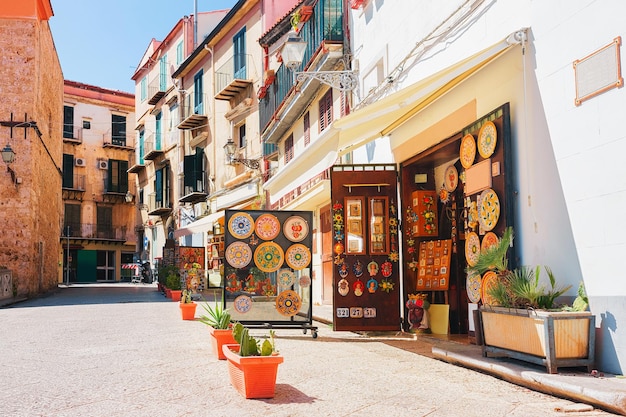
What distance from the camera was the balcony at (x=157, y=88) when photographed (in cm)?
3908

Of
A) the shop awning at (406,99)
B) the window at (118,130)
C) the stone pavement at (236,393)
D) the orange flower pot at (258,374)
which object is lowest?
the stone pavement at (236,393)

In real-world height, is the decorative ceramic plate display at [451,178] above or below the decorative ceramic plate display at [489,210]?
above

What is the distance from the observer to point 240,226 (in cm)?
1013

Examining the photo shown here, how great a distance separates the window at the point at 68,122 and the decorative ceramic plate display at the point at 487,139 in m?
42.9

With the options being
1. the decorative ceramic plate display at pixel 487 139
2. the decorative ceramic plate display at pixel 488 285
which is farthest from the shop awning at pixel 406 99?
the decorative ceramic plate display at pixel 488 285

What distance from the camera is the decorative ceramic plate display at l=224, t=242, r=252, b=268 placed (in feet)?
33.2

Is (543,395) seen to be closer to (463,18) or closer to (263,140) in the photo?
(463,18)

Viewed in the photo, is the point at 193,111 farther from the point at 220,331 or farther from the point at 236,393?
Answer: the point at 236,393

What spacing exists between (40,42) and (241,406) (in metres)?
24.5

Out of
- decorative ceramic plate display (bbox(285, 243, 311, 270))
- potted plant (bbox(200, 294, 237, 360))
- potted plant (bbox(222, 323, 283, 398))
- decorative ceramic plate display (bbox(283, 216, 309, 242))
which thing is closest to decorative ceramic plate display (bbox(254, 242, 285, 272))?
decorative ceramic plate display (bbox(285, 243, 311, 270))

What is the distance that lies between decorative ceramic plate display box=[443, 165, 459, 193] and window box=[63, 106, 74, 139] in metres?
41.0

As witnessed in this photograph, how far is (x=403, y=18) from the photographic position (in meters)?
11.1

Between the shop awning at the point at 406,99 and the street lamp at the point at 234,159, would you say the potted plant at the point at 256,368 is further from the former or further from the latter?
the street lamp at the point at 234,159

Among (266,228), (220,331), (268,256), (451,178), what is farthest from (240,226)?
(451,178)
